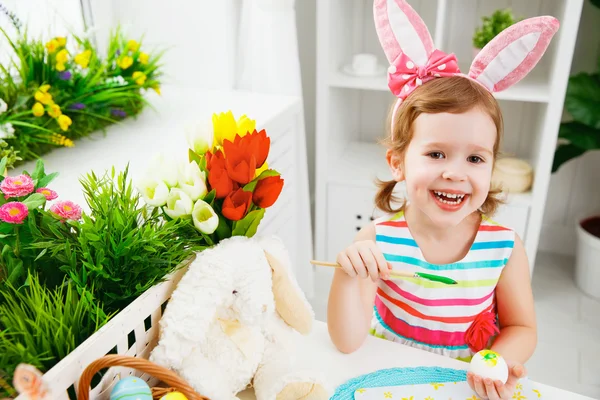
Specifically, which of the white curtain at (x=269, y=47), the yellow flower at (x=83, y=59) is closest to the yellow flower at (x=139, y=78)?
the yellow flower at (x=83, y=59)

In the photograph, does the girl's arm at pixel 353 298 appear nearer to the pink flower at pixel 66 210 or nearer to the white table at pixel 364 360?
the white table at pixel 364 360

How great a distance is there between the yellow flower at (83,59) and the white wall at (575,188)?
1729 mm

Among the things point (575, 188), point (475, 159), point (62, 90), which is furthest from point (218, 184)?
point (575, 188)

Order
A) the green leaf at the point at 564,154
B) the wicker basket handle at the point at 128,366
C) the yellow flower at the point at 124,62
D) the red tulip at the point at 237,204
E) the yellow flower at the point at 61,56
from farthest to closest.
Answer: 1. the green leaf at the point at 564,154
2. the yellow flower at the point at 124,62
3. the yellow flower at the point at 61,56
4. the red tulip at the point at 237,204
5. the wicker basket handle at the point at 128,366

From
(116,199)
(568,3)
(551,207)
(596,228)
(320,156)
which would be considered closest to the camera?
(116,199)

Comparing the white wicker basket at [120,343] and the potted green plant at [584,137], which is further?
the potted green plant at [584,137]

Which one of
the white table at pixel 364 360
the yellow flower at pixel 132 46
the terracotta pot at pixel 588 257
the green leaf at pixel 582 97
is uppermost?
the yellow flower at pixel 132 46

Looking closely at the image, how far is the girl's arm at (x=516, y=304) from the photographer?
1.02m

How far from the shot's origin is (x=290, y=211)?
1.79 m

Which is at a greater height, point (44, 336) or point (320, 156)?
→ point (44, 336)

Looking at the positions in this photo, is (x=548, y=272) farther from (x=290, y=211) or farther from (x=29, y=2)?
(x=29, y=2)

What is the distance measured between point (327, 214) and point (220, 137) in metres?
1.32

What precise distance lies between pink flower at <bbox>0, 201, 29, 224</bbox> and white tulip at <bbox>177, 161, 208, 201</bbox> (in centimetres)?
22

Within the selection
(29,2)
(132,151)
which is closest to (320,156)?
(132,151)
